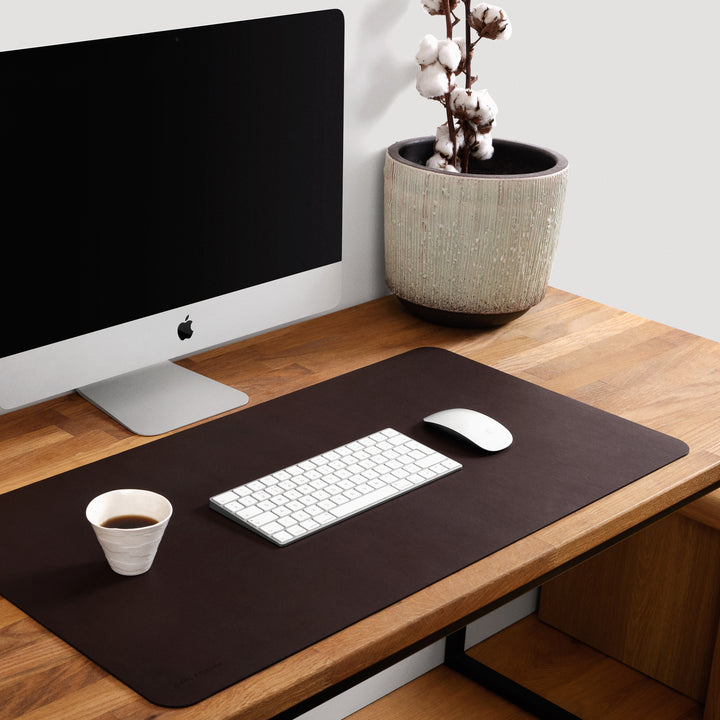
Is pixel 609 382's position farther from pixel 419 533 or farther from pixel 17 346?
pixel 17 346

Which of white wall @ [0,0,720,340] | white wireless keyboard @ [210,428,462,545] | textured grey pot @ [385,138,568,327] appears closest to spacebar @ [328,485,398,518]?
white wireless keyboard @ [210,428,462,545]

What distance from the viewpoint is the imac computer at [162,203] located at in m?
1.20

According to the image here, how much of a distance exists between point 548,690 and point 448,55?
3.99 feet

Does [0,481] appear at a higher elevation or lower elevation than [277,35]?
lower

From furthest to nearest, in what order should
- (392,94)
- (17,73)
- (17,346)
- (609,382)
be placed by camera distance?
(392,94) → (609,382) → (17,346) → (17,73)

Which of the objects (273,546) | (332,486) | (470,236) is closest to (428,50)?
(470,236)

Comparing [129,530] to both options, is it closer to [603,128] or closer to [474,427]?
[474,427]

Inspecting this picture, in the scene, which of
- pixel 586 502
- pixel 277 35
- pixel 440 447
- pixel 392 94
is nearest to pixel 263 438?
pixel 440 447

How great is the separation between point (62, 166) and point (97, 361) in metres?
0.25

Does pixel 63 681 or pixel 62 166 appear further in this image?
pixel 62 166

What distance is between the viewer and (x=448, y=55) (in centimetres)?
167

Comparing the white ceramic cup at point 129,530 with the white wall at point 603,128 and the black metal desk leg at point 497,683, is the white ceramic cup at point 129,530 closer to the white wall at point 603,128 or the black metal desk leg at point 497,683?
the white wall at point 603,128

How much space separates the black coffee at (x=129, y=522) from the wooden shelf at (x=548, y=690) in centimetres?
107

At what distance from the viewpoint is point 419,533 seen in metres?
1.18
